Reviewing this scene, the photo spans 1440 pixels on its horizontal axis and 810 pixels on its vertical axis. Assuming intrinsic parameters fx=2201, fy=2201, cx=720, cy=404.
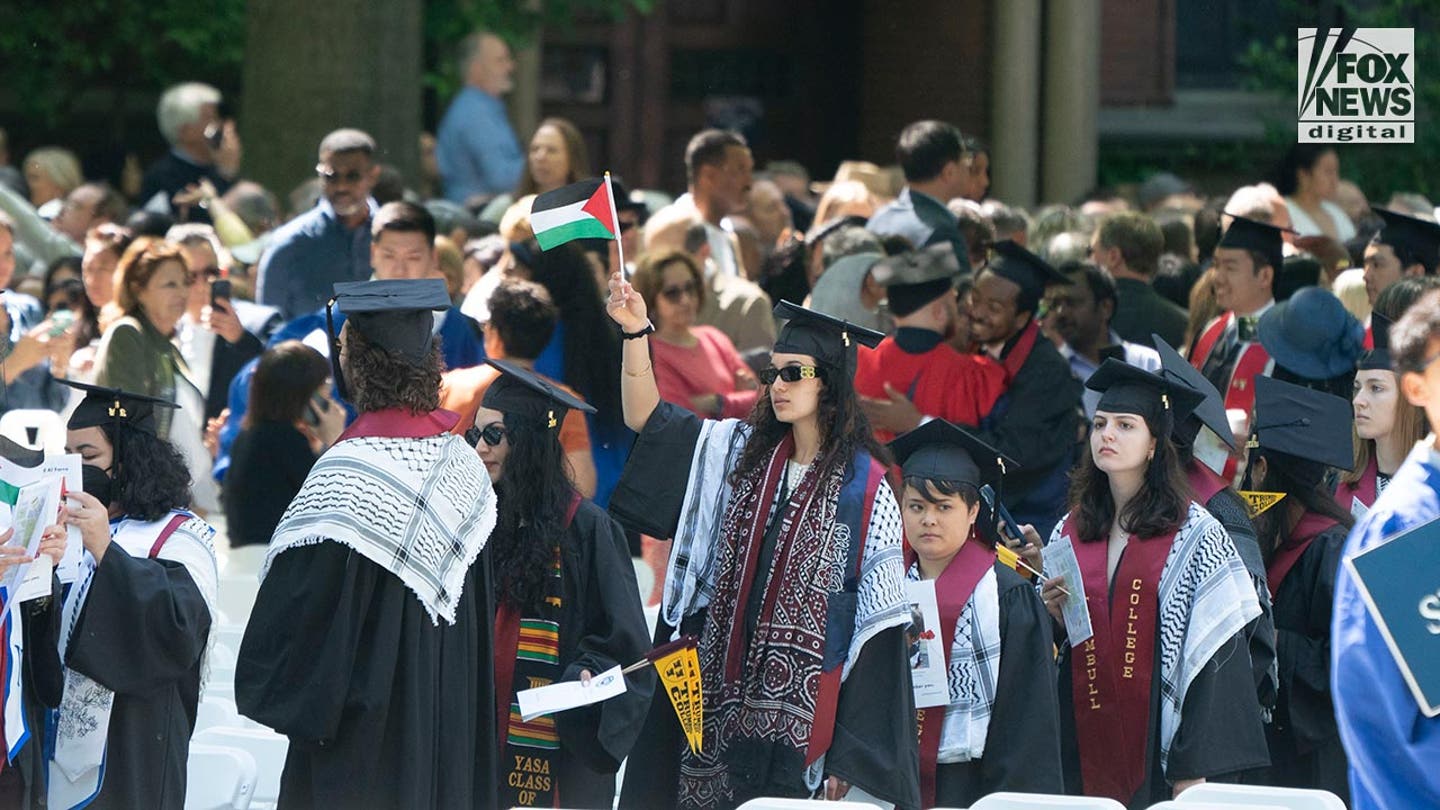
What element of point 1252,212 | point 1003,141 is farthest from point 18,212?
point 1003,141

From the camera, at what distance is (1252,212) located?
8.59 metres

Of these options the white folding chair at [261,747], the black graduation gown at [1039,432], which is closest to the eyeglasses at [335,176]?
the black graduation gown at [1039,432]

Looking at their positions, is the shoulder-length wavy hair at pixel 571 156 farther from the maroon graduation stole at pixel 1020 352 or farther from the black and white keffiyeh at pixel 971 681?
the black and white keffiyeh at pixel 971 681

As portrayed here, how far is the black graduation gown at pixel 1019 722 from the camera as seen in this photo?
5.33 meters

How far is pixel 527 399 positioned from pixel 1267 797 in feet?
6.65

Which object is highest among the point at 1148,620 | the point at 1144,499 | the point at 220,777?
the point at 1144,499

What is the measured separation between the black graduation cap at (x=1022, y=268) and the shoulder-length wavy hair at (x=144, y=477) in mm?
3279

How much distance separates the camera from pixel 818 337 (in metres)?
5.36

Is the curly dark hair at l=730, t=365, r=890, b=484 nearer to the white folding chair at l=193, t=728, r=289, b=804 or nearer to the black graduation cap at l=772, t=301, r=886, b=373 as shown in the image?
→ the black graduation cap at l=772, t=301, r=886, b=373

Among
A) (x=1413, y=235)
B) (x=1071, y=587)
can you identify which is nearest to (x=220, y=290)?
(x=1071, y=587)

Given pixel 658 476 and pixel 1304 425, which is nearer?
pixel 658 476

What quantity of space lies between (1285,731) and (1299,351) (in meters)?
1.56
